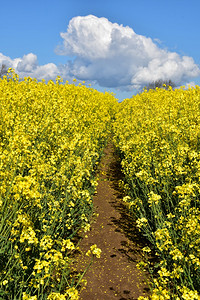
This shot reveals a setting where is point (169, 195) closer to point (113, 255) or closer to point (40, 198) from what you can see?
point (113, 255)

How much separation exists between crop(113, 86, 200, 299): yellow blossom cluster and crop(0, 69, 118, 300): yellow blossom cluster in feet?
3.18

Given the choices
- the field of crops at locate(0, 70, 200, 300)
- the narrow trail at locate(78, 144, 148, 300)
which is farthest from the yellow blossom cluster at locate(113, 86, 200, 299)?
the narrow trail at locate(78, 144, 148, 300)

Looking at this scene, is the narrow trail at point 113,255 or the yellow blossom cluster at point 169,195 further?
the narrow trail at point 113,255

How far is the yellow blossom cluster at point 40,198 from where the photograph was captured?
2.57 meters

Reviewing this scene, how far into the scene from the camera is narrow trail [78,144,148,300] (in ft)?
11.8

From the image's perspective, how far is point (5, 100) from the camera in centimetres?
712

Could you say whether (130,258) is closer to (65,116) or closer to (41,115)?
(65,116)

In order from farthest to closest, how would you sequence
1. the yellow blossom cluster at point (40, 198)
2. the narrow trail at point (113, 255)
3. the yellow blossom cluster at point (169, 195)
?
the narrow trail at point (113, 255) → the yellow blossom cluster at point (169, 195) → the yellow blossom cluster at point (40, 198)

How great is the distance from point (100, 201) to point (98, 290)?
290cm

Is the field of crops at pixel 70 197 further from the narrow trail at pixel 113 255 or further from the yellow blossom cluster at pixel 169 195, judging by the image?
the narrow trail at pixel 113 255

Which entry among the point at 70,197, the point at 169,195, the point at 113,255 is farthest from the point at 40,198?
the point at 169,195

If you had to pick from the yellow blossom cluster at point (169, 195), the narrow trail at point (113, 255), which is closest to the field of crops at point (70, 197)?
A: the yellow blossom cluster at point (169, 195)

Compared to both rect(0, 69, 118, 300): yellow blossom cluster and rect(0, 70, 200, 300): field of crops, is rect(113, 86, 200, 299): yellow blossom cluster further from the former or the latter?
rect(0, 69, 118, 300): yellow blossom cluster

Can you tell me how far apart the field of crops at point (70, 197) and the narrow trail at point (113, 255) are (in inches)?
9.6
